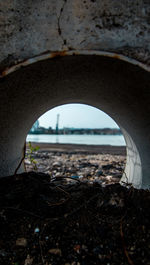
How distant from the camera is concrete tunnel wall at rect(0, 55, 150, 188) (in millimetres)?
1358

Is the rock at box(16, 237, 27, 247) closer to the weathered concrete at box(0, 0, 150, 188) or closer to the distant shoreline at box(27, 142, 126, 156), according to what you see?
the weathered concrete at box(0, 0, 150, 188)

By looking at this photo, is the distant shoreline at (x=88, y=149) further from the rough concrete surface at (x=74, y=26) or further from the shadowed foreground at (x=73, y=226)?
the rough concrete surface at (x=74, y=26)

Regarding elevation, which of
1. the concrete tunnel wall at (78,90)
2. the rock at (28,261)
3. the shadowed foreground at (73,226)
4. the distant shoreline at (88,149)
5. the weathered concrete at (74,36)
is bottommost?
the distant shoreline at (88,149)

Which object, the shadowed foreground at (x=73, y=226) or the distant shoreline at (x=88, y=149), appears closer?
the shadowed foreground at (x=73, y=226)

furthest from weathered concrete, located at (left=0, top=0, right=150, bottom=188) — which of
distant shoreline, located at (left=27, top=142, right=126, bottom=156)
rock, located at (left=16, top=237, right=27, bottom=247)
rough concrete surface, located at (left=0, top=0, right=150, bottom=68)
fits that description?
distant shoreline, located at (left=27, top=142, right=126, bottom=156)

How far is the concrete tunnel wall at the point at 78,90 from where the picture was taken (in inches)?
53.5

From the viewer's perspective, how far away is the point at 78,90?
Result: 2.13 m

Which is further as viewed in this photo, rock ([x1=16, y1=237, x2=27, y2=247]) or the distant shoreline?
the distant shoreline

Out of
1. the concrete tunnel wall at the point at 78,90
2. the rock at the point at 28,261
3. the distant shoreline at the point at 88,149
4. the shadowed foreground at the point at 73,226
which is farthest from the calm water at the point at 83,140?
the rock at the point at 28,261

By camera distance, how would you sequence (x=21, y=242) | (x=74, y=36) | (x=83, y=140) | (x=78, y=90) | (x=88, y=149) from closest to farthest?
(x=74, y=36) < (x=21, y=242) < (x=78, y=90) < (x=88, y=149) < (x=83, y=140)

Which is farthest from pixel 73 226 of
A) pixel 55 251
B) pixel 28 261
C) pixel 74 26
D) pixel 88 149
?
pixel 88 149

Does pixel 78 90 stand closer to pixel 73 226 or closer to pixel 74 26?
pixel 74 26

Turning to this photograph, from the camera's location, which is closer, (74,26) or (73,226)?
(74,26)

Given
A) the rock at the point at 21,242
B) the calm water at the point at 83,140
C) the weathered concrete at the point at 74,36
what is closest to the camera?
the weathered concrete at the point at 74,36
